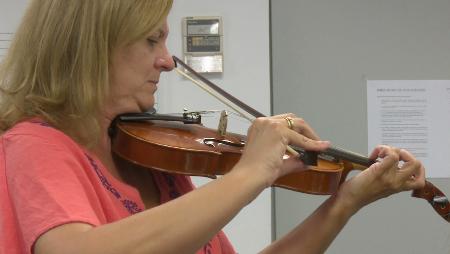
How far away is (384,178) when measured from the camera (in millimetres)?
1117

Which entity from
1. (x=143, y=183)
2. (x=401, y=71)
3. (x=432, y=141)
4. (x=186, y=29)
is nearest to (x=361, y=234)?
(x=432, y=141)

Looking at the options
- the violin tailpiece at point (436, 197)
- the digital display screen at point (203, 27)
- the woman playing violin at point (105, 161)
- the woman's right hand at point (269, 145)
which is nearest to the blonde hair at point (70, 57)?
the woman playing violin at point (105, 161)

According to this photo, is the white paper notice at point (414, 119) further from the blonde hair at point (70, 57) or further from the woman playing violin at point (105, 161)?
the blonde hair at point (70, 57)

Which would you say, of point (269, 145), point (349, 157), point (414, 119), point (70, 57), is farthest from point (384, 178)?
point (414, 119)

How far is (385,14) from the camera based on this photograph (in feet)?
7.34

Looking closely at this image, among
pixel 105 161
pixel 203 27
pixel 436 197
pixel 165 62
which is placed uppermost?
pixel 203 27

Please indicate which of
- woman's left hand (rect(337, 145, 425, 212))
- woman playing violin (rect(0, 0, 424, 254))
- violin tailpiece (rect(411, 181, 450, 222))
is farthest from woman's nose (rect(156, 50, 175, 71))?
violin tailpiece (rect(411, 181, 450, 222))

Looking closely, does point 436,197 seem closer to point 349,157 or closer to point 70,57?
point 349,157

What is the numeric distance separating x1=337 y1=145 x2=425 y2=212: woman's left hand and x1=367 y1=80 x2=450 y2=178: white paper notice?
3.61ft

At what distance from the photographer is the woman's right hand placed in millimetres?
801

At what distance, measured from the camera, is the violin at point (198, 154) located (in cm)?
97

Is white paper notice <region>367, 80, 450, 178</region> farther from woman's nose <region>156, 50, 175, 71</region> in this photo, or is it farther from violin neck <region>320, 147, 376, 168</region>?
woman's nose <region>156, 50, 175, 71</region>

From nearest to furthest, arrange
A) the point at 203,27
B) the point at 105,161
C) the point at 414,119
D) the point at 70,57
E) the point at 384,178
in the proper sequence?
the point at 70,57
the point at 105,161
the point at 384,178
the point at 203,27
the point at 414,119

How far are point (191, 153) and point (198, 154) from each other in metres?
0.01
